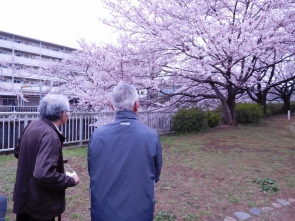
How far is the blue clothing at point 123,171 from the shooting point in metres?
1.50

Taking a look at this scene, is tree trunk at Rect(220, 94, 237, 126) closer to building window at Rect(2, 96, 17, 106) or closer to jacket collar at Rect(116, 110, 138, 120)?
jacket collar at Rect(116, 110, 138, 120)

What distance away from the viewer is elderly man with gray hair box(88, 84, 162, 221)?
1.50 m

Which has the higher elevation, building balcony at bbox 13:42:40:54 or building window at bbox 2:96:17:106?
building balcony at bbox 13:42:40:54

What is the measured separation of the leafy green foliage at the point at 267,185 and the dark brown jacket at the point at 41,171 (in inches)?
122

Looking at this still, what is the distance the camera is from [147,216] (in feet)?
5.09

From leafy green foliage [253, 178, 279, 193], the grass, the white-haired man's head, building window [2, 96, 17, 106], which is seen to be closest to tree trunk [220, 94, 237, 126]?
the grass

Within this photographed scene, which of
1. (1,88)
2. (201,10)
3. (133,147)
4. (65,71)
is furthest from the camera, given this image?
(65,71)

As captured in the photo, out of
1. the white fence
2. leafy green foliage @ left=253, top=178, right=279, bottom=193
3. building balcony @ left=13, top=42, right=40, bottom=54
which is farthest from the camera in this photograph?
building balcony @ left=13, top=42, right=40, bottom=54

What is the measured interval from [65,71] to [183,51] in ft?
36.0

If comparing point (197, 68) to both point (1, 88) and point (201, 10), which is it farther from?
point (1, 88)

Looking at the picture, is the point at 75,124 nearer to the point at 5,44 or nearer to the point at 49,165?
the point at 49,165

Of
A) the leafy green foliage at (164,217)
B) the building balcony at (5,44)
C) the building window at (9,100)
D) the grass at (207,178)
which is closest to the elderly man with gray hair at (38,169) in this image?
the grass at (207,178)

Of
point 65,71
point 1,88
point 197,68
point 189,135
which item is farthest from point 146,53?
point 1,88

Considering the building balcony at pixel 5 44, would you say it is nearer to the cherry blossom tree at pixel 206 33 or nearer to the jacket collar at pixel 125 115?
the cherry blossom tree at pixel 206 33
